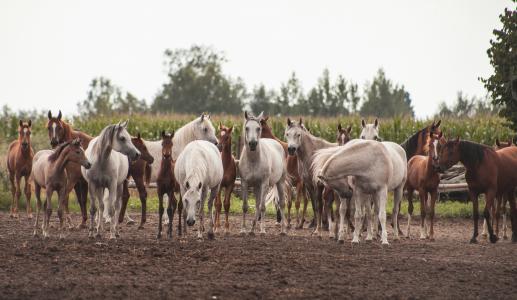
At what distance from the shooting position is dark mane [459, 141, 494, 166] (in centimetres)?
1572

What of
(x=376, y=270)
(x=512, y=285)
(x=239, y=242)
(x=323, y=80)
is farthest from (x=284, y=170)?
(x=323, y=80)

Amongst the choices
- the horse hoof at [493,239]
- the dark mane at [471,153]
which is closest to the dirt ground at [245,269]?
the horse hoof at [493,239]

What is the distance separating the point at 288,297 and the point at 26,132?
11.8 metres

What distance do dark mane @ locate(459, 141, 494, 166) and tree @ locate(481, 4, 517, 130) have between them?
1.53 meters

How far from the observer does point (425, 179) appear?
53.5 feet

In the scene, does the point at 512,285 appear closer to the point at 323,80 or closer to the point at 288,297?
the point at 288,297

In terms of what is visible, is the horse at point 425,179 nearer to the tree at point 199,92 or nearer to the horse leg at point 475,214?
the horse leg at point 475,214

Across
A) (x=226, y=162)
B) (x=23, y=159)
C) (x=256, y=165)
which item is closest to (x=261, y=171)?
(x=256, y=165)

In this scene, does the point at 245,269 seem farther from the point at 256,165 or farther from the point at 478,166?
the point at 478,166

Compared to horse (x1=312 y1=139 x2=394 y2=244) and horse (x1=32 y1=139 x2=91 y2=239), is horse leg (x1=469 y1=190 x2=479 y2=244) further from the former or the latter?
horse (x1=32 y1=139 x2=91 y2=239)

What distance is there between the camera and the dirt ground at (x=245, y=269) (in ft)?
29.3

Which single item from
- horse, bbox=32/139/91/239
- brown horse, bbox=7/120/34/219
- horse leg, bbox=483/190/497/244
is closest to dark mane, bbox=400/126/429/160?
horse leg, bbox=483/190/497/244

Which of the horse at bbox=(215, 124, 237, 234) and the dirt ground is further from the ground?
the horse at bbox=(215, 124, 237, 234)

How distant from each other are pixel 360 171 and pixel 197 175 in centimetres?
263
